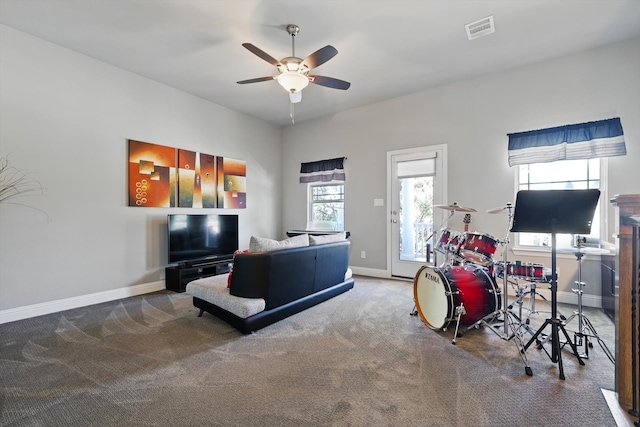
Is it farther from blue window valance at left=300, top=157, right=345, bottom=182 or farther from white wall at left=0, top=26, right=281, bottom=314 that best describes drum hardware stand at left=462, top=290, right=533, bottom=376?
white wall at left=0, top=26, right=281, bottom=314

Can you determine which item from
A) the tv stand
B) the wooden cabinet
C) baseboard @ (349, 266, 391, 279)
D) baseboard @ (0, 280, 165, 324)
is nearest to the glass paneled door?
baseboard @ (349, 266, 391, 279)

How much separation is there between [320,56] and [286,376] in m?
2.68

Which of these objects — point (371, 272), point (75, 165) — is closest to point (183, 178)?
point (75, 165)

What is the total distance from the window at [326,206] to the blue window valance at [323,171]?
158 millimetres

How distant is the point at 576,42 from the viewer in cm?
318

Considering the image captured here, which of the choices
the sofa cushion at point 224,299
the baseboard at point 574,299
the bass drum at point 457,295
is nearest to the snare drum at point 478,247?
the bass drum at point 457,295

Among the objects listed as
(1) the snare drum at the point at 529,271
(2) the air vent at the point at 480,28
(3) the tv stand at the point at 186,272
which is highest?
(2) the air vent at the point at 480,28

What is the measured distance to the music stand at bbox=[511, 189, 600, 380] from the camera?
200 centimetres

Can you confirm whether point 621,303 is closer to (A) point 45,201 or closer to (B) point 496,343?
(B) point 496,343

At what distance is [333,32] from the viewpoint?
2969mm

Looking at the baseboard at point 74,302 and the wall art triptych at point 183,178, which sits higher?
the wall art triptych at point 183,178

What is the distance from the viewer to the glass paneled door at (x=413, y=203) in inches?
173

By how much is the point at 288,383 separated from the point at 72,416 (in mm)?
1212

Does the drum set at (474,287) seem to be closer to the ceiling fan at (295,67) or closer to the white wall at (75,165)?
the ceiling fan at (295,67)
